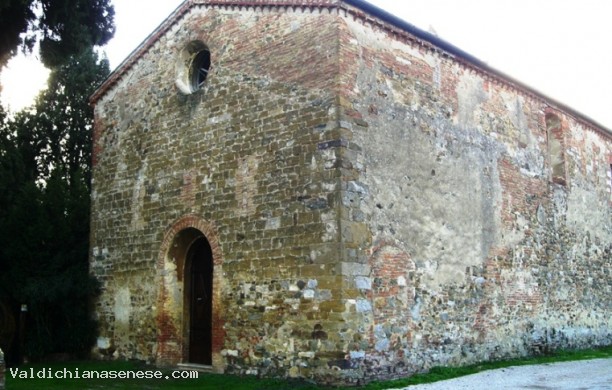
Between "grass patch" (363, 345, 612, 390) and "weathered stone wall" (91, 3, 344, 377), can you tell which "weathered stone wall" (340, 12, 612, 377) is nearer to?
"grass patch" (363, 345, 612, 390)

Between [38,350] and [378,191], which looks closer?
[378,191]

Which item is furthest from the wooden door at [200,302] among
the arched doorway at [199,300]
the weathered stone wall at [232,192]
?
the weathered stone wall at [232,192]

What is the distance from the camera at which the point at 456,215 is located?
12.3 metres

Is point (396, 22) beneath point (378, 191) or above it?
above

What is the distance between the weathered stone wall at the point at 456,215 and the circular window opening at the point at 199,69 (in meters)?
3.68

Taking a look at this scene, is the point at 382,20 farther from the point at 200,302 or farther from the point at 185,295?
the point at 185,295

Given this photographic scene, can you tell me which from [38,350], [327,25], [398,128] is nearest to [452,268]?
[398,128]

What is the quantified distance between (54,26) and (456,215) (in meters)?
7.69

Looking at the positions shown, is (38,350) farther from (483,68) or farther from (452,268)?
(483,68)

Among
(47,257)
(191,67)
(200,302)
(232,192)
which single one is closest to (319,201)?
(232,192)

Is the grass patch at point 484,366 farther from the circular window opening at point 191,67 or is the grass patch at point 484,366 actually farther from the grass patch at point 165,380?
the circular window opening at point 191,67

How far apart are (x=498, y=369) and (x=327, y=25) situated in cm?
686

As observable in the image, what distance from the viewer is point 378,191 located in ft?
34.7

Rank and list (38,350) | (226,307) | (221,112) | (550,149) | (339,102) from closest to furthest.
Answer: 1. (339,102)
2. (226,307)
3. (221,112)
4. (38,350)
5. (550,149)
